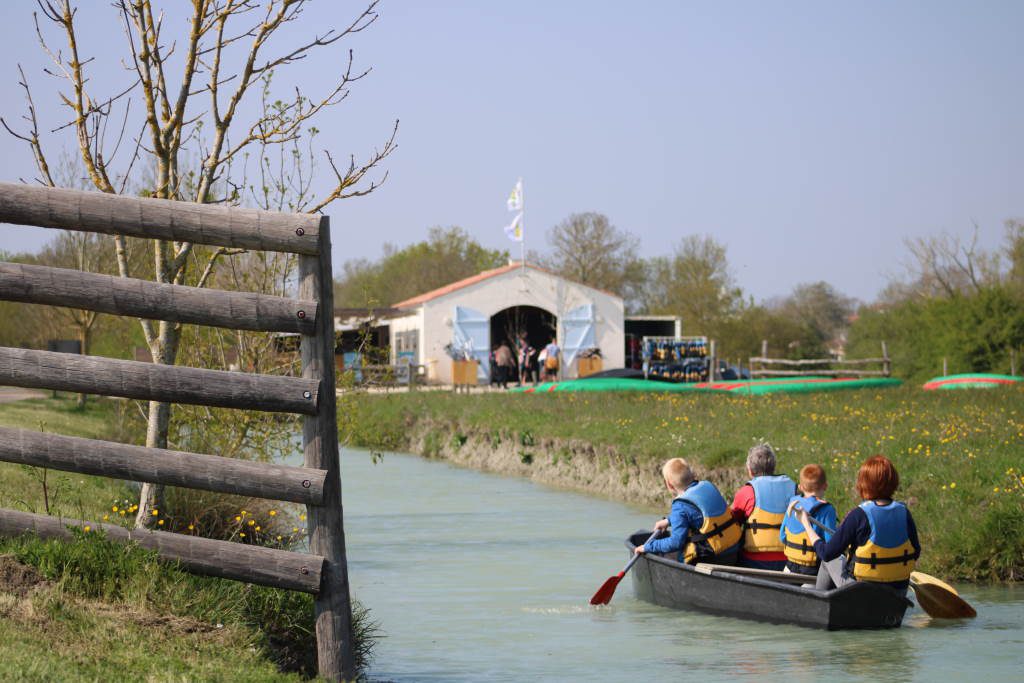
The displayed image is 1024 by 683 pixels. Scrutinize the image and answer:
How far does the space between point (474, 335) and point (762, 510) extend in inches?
1613

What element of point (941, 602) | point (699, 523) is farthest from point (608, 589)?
point (941, 602)

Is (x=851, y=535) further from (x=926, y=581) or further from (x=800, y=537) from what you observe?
(x=926, y=581)

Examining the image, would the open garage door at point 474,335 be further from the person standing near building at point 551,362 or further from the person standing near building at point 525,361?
the person standing near building at point 551,362

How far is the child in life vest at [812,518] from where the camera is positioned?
1000cm

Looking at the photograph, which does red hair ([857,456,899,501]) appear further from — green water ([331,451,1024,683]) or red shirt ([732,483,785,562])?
red shirt ([732,483,785,562])

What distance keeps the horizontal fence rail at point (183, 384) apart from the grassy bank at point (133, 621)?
0.72 m

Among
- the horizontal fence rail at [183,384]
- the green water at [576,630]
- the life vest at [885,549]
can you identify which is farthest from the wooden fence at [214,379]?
the life vest at [885,549]

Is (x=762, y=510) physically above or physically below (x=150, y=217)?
below

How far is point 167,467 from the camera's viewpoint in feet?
19.9

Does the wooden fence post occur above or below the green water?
above

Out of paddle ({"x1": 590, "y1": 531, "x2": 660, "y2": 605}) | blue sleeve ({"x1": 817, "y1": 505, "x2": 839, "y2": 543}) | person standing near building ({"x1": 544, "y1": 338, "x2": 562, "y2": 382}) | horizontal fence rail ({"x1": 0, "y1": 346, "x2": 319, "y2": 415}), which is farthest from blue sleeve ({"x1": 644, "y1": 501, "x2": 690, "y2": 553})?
person standing near building ({"x1": 544, "y1": 338, "x2": 562, "y2": 382})

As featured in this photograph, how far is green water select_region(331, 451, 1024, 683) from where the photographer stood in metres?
8.68

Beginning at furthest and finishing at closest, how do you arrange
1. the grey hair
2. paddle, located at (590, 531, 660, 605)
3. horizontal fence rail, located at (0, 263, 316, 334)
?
paddle, located at (590, 531, 660, 605) < the grey hair < horizontal fence rail, located at (0, 263, 316, 334)

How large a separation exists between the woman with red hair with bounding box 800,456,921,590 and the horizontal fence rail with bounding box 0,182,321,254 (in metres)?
4.78
